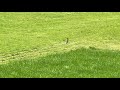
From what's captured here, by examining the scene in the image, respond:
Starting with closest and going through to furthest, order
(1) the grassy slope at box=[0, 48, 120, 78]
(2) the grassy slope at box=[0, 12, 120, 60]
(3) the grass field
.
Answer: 1. (1) the grassy slope at box=[0, 48, 120, 78]
2. (3) the grass field
3. (2) the grassy slope at box=[0, 12, 120, 60]

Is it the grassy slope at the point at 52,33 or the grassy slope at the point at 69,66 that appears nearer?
the grassy slope at the point at 69,66

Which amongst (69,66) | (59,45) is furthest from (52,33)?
(69,66)

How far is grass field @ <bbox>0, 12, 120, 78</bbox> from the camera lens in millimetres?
14516

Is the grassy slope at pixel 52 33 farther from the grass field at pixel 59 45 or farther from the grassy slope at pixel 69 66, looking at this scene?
the grassy slope at pixel 69 66

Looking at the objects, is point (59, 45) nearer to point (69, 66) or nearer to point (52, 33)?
point (52, 33)

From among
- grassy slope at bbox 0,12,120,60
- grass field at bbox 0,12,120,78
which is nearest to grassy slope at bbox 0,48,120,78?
grass field at bbox 0,12,120,78

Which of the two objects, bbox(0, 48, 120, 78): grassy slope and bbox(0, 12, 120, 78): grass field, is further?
bbox(0, 12, 120, 78): grass field

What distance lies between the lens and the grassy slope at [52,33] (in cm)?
2215

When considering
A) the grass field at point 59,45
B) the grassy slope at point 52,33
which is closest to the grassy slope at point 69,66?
the grass field at point 59,45

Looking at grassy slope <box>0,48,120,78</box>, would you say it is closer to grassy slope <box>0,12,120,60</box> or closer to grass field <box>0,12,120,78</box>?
grass field <box>0,12,120,78</box>

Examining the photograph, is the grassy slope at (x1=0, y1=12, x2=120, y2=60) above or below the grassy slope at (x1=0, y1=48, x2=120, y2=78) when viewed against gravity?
below
